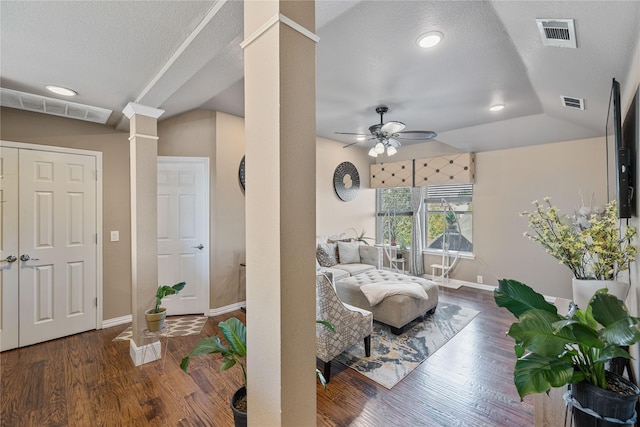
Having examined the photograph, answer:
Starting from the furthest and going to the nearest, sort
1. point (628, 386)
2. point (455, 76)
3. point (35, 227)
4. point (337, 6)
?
1. point (35, 227)
2. point (455, 76)
3. point (337, 6)
4. point (628, 386)

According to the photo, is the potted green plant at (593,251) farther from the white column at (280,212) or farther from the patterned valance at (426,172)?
the patterned valance at (426,172)

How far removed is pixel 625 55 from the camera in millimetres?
1584

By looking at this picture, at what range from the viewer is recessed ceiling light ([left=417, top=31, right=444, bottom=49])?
197 cm

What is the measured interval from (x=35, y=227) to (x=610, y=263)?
4.75 metres

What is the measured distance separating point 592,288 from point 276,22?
1.96 m

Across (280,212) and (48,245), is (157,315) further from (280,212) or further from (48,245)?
(280,212)

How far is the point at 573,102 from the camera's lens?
8.63 feet

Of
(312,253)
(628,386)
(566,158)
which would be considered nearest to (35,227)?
(312,253)

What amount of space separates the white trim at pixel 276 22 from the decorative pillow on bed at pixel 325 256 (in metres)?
3.62

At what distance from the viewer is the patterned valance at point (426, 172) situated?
477 cm

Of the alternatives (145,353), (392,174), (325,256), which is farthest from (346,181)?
(145,353)

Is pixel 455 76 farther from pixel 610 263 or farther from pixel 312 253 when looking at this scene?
pixel 312 253

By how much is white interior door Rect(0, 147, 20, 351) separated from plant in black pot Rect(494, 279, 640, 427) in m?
4.17

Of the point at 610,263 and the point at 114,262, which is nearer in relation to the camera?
the point at 610,263
